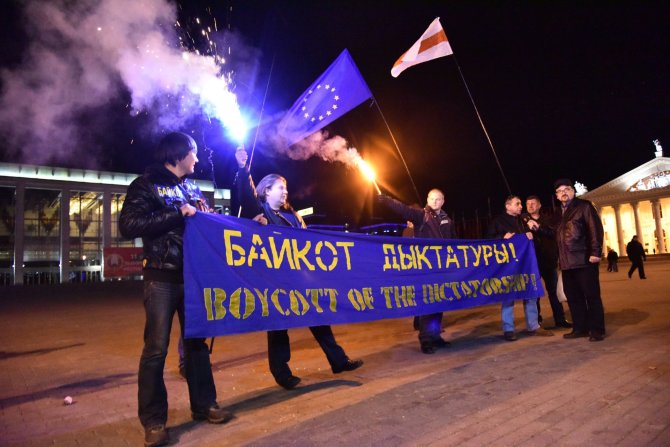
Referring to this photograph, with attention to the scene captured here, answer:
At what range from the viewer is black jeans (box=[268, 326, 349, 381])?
4.16m

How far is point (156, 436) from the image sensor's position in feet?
9.61

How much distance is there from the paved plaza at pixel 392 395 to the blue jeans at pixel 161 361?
0.69 ft

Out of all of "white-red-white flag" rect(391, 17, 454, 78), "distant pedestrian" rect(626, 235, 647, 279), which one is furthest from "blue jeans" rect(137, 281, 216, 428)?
"distant pedestrian" rect(626, 235, 647, 279)

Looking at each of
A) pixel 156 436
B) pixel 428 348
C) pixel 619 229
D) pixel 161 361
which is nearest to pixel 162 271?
pixel 161 361

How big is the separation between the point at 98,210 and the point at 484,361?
56687 mm

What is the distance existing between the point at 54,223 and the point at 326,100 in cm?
5346

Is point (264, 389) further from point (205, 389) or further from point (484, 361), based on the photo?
point (484, 361)

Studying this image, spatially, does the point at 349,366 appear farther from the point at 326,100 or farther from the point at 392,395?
the point at 326,100

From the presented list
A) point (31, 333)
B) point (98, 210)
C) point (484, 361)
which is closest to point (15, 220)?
point (98, 210)

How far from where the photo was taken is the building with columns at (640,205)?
57125 millimetres

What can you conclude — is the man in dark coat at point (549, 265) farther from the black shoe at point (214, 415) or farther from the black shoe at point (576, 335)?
the black shoe at point (214, 415)

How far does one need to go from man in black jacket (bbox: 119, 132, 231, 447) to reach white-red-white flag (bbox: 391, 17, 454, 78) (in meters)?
5.79

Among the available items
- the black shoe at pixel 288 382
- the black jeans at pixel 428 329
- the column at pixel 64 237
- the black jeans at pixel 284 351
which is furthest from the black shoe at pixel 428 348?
the column at pixel 64 237

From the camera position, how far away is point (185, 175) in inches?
144
